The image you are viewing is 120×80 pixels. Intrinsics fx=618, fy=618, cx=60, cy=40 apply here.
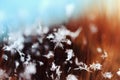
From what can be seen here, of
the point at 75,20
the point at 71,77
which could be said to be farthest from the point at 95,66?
the point at 75,20

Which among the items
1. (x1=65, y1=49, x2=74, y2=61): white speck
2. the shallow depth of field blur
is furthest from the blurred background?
(x1=65, y1=49, x2=74, y2=61): white speck

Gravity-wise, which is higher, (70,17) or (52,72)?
(70,17)

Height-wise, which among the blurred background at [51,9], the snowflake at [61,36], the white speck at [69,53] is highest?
the blurred background at [51,9]

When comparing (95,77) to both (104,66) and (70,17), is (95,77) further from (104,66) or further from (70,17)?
(70,17)

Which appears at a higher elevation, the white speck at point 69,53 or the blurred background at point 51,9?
the blurred background at point 51,9

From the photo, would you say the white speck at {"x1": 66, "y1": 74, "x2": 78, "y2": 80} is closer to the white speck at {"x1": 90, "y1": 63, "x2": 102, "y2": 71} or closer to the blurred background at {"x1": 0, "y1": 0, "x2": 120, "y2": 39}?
the white speck at {"x1": 90, "y1": 63, "x2": 102, "y2": 71}

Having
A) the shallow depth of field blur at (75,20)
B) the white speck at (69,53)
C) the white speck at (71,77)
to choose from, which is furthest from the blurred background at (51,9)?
the white speck at (71,77)

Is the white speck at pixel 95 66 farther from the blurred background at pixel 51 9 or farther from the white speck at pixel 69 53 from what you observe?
the blurred background at pixel 51 9

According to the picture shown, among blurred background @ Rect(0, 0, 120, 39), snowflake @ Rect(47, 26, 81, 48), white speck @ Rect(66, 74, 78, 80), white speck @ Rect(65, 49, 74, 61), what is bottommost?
white speck @ Rect(66, 74, 78, 80)

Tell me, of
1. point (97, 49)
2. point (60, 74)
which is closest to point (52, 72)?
point (60, 74)

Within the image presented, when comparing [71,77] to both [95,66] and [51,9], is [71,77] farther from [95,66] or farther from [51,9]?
[51,9]

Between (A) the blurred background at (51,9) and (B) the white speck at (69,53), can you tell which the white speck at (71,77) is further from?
(A) the blurred background at (51,9)
